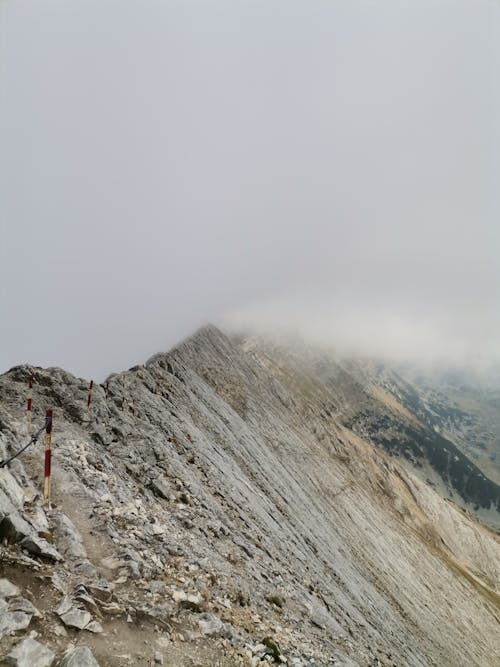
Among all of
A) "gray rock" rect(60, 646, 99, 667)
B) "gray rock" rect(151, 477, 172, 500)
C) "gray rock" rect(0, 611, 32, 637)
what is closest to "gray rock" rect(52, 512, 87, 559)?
"gray rock" rect(0, 611, 32, 637)

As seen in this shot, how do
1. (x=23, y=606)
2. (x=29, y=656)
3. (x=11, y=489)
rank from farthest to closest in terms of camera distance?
(x=11, y=489) → (x=23, y=606) → (x=29, y=656)

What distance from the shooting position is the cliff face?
1049 centimetres

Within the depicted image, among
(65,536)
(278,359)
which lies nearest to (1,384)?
(65,536)

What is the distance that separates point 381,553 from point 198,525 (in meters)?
48.3

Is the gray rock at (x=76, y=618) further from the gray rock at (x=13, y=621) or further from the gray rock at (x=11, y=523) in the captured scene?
the gray rock at (x=11, y=523)

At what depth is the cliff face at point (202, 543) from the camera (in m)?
10.5

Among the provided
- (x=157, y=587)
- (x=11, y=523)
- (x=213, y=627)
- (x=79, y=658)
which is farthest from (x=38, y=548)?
(x=213, y=627)

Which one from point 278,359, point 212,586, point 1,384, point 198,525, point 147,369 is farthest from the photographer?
point 278,359

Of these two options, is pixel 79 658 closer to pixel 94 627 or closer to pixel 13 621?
pixel 94 627

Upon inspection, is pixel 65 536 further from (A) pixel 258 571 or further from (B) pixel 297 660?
(A) pixel 258 571

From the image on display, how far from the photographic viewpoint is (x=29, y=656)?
25.0 feet

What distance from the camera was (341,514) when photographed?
5812 cm

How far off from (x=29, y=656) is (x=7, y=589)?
182 cm

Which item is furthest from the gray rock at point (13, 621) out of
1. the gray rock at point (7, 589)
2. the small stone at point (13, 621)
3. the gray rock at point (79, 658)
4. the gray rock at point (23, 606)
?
the gray rock at point (79, 658)
